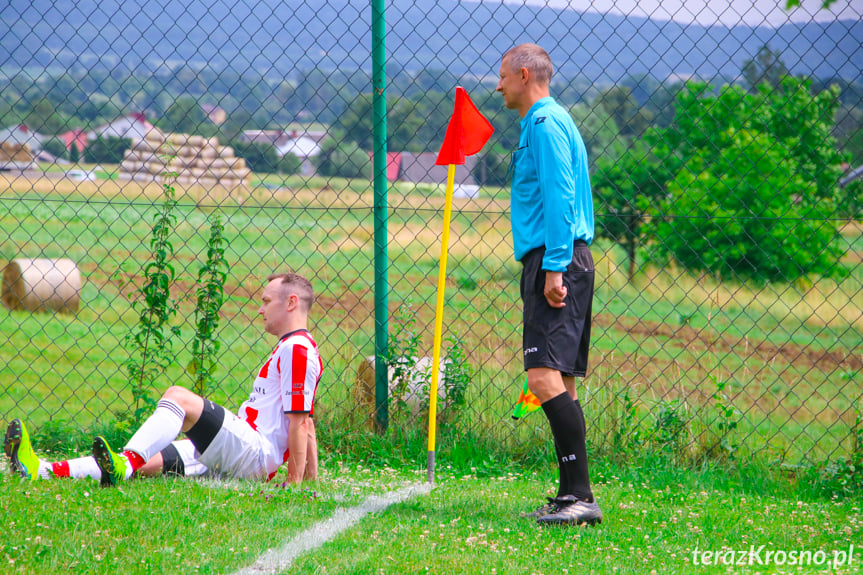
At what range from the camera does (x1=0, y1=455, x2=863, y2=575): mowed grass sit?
2.79m

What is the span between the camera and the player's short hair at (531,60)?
353 cm

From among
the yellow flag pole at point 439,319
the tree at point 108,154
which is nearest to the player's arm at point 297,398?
the yellow flag pole at point 439,319

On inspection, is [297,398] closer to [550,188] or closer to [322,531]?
[322,531]

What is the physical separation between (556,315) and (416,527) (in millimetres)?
1066

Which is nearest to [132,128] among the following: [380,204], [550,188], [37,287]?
[380,204]

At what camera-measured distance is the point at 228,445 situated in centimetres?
368

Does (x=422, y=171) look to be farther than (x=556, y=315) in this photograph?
Yes

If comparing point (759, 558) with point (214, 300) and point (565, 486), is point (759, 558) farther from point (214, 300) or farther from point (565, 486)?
point (214, 300)

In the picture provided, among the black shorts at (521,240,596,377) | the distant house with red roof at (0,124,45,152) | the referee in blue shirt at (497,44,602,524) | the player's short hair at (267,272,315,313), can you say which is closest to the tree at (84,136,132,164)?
the distant house with red roof at (0,124,45,152)

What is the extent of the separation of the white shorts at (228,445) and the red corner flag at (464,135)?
161 centimetres

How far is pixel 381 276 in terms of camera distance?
4.60 metres

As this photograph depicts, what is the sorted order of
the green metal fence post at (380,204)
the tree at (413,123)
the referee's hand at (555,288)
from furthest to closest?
the tree at (413,123)
the green metal fence post at (380,204)
the referee's hand at (555,288)

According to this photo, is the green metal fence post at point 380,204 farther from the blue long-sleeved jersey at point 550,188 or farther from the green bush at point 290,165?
the blue long-sleeved jersey at point 550,188

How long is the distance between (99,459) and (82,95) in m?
2.96
